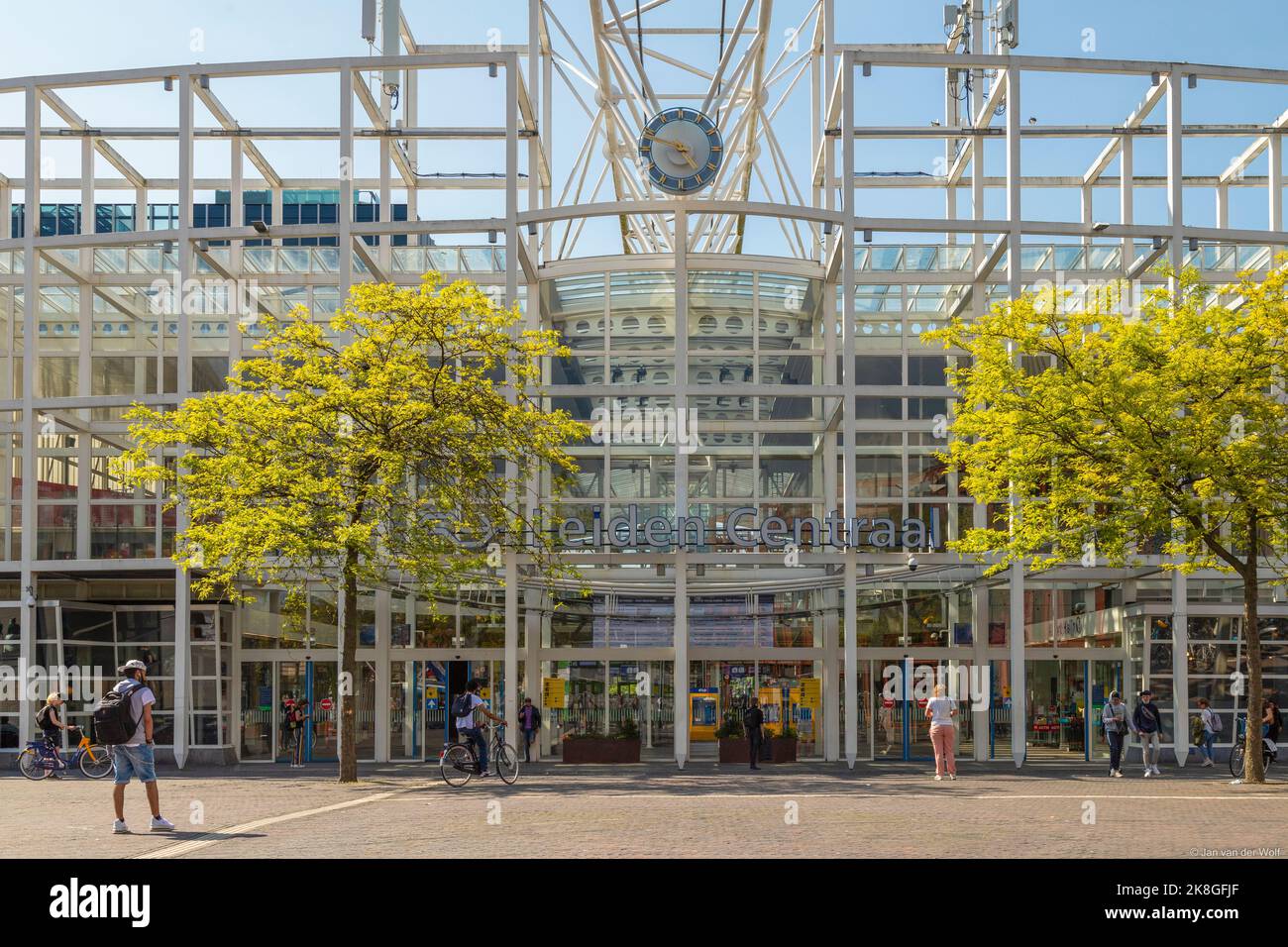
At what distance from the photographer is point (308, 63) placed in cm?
3175

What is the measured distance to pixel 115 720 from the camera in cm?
1506

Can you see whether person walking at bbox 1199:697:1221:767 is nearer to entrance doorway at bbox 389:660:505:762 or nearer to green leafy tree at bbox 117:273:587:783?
green leafy tree at bbox 117:273:587:783

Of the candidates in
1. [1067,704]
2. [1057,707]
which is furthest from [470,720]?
[1067,704]

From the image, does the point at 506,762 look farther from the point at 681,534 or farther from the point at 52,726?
the point at 52,726

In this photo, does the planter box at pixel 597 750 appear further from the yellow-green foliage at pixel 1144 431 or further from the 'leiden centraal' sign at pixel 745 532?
the yellow-green foliage at pixel 1144 431

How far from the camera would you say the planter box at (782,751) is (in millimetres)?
29344

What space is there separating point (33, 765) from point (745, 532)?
14077mm

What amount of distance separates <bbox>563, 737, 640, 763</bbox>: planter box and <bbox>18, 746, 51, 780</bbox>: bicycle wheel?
32.0 ft

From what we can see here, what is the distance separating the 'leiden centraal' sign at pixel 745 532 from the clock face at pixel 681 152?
7716 millimetres

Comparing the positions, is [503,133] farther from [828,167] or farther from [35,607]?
[35,607]

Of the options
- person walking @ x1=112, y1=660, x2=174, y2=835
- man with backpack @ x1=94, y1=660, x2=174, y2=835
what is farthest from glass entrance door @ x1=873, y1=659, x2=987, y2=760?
man with backpack @ x1=94, y1=660, x2=174, y2=835

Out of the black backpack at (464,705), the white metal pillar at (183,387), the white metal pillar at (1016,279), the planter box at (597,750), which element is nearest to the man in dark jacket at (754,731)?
the planter box at (597,750)

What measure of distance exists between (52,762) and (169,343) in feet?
46.4
